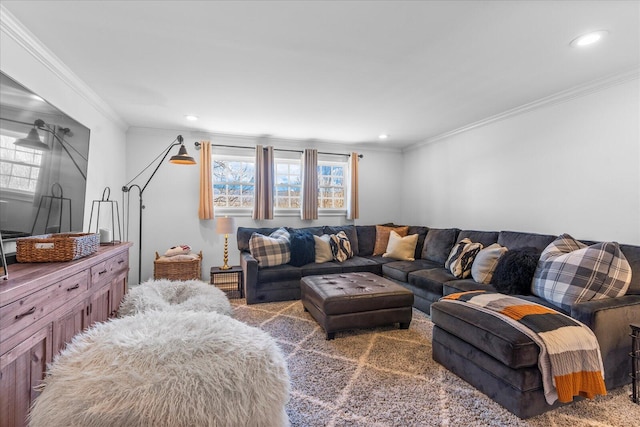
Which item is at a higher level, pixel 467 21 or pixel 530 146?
pixel 467 21

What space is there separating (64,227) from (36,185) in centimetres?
49

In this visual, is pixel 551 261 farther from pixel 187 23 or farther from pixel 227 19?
pixel 187 23

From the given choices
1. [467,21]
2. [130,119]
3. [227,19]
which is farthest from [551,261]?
[130,119]

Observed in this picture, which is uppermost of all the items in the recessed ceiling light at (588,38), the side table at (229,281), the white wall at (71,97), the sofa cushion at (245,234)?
the recessed ceiling light at (588,38)

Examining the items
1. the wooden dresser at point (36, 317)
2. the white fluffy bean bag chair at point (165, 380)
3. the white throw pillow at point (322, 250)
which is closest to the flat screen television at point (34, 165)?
the wooden dresser at point (36, 317)

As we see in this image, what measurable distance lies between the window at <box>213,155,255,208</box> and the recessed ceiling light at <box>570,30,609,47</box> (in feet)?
12.9

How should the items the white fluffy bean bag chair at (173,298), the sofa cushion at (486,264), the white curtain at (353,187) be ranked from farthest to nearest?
the white curtain at (353,187)
the sofa cushion at (486,264)
the white fluffy bean bag chair at (173,298)

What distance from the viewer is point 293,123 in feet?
12.8

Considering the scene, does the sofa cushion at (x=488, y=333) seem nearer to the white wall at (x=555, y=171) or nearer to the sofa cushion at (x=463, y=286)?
the sofa cushion at (x=463, y=286)

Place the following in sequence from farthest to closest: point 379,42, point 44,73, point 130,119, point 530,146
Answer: point 130,119, point 530,146, point 44,73, point 379,42

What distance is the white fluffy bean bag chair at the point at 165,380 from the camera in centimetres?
113

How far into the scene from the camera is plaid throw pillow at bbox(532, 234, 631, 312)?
2.00m

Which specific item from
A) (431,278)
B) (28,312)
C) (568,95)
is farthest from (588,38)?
(28,312)

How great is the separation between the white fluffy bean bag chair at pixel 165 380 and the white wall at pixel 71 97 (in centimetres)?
98
